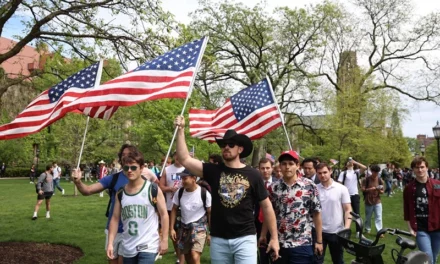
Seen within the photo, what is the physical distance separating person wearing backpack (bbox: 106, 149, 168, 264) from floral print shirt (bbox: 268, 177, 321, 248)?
128 centimetres

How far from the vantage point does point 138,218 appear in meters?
4.63

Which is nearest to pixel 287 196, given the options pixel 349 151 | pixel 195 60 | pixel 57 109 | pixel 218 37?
pixel 195 60

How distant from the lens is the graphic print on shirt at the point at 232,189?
4363 mm

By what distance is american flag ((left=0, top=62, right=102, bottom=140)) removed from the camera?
623 centimetres

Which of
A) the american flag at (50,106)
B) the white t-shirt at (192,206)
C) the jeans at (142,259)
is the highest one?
the american flag at (50,106)

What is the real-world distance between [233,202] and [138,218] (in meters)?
1.05

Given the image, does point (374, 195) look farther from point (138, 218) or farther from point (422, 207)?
point (138, 218)

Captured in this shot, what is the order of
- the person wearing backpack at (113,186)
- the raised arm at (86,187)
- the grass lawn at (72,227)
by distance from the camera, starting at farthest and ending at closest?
Answer: the grass lawn at (72,227) → the raised arm at (86,187) → the person wearing backpack at (113,186)

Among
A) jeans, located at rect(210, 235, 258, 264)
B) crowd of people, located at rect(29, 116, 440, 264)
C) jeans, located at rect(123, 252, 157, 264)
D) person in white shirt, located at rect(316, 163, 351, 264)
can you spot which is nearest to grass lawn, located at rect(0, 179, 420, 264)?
person in white shirt, located at rect(316, 163, 351, 264)

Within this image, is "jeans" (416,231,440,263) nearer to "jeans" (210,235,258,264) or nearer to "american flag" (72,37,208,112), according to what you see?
"jeans" (210,235,258,264)

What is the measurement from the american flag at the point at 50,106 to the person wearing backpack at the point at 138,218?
189 centimetres

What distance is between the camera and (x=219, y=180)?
4434 mm

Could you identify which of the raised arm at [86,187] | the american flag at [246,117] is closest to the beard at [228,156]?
the raised arm at [86,187]

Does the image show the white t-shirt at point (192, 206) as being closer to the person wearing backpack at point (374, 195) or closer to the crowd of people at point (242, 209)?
the crowd of people at point (242, 209)
